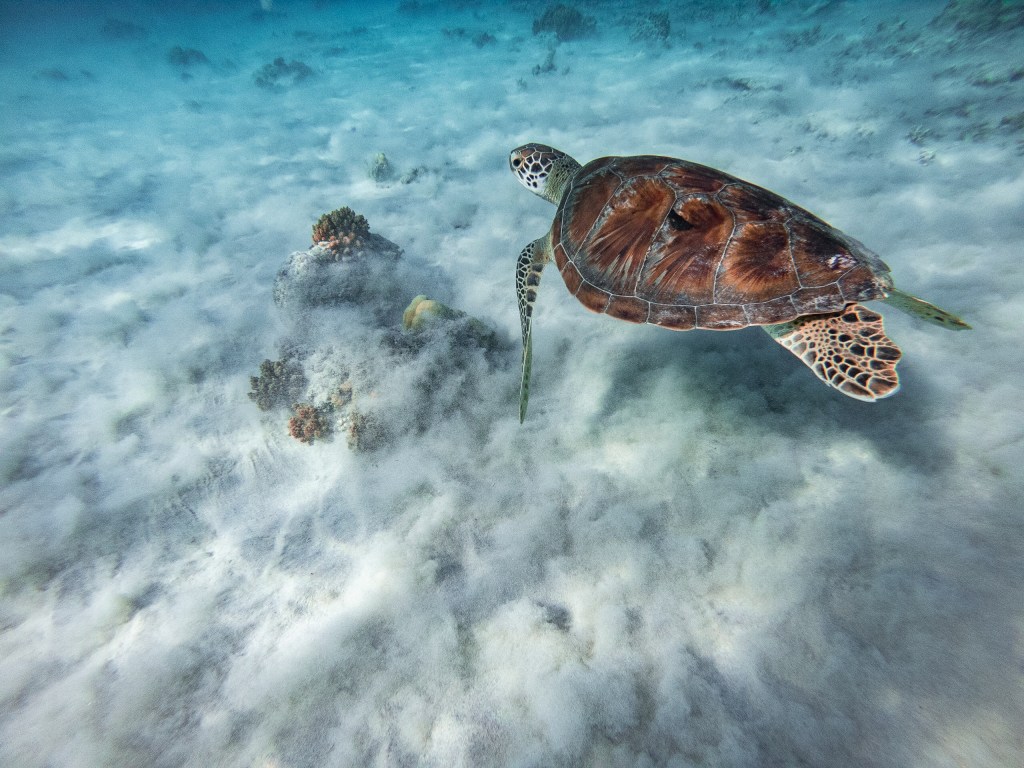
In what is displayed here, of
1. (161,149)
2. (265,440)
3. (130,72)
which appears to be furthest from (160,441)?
(130,72)

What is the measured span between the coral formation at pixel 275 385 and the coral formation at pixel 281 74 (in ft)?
57.9

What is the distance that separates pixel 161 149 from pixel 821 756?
54.7 feet

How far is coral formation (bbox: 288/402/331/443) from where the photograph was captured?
3.54 meters

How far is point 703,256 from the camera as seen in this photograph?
2.54m

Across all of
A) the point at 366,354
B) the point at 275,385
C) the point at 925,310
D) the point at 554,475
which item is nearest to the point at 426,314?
the point at 366,354

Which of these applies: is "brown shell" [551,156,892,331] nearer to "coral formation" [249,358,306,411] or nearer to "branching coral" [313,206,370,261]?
"coral formation" [249,358,306,411]

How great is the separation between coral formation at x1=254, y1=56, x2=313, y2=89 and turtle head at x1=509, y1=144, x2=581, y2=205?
1688 cm

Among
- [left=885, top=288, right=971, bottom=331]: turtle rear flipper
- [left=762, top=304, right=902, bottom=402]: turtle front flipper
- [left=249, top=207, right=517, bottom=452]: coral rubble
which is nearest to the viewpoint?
[left=762, top=304, right=902, bottom=402]: turtle front flipper

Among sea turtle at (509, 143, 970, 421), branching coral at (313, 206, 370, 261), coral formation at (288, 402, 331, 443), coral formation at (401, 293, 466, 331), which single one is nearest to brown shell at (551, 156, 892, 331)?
sea turtle at (509, 143, 970, 421)

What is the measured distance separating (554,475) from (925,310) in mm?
2631

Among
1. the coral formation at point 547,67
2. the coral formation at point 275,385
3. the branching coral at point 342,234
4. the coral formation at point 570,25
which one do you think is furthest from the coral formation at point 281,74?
the coral formation at point 275,385

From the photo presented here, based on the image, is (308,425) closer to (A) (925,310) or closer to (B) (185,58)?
(A) (925,310)

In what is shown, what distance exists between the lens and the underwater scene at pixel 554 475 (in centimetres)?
188

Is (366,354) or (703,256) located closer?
(703,256)
